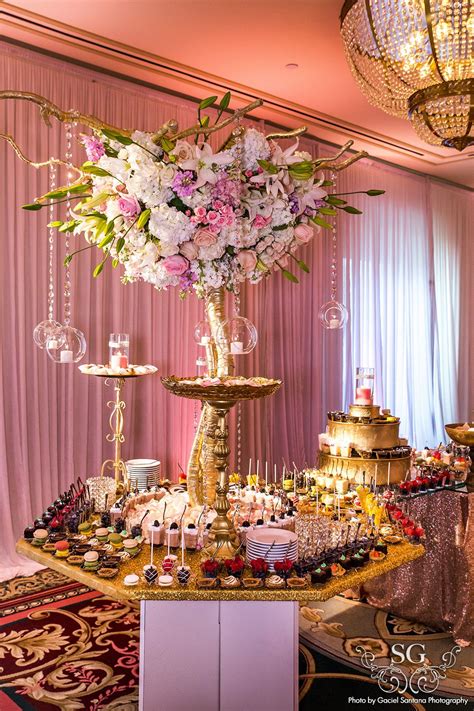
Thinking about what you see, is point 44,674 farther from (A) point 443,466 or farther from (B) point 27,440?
(A) point 443,466

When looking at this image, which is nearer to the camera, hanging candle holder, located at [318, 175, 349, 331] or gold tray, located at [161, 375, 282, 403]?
gold tray, located at [161, 375, 282, 403]

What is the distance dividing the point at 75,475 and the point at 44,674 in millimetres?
1790

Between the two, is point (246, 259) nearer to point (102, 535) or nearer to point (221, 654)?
point (102, 535)

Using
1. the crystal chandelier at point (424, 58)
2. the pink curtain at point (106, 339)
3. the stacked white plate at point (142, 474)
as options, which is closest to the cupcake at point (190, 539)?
the stacked white plate at point (142, 474)

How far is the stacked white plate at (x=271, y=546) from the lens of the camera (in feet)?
6.39

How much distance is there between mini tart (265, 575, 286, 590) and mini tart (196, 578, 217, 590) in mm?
153

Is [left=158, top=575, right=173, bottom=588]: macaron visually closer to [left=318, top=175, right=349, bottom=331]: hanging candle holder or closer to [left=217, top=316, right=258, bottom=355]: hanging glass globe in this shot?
[left=217, top=316, right=258, bottom=355]: hanging glass globe

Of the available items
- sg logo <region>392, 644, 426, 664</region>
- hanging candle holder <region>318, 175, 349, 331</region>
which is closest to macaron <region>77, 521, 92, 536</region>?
sg logo <region>392, 644, 426, 664</region>

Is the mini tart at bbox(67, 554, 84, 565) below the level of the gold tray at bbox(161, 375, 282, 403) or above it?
below

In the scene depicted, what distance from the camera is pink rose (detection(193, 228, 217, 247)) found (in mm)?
1857

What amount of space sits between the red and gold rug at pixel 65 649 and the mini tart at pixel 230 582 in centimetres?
93

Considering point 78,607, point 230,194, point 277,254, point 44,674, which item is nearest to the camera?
point 230,194

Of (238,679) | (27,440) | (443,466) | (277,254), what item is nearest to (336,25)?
(277,254)

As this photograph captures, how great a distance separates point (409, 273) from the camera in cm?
738
